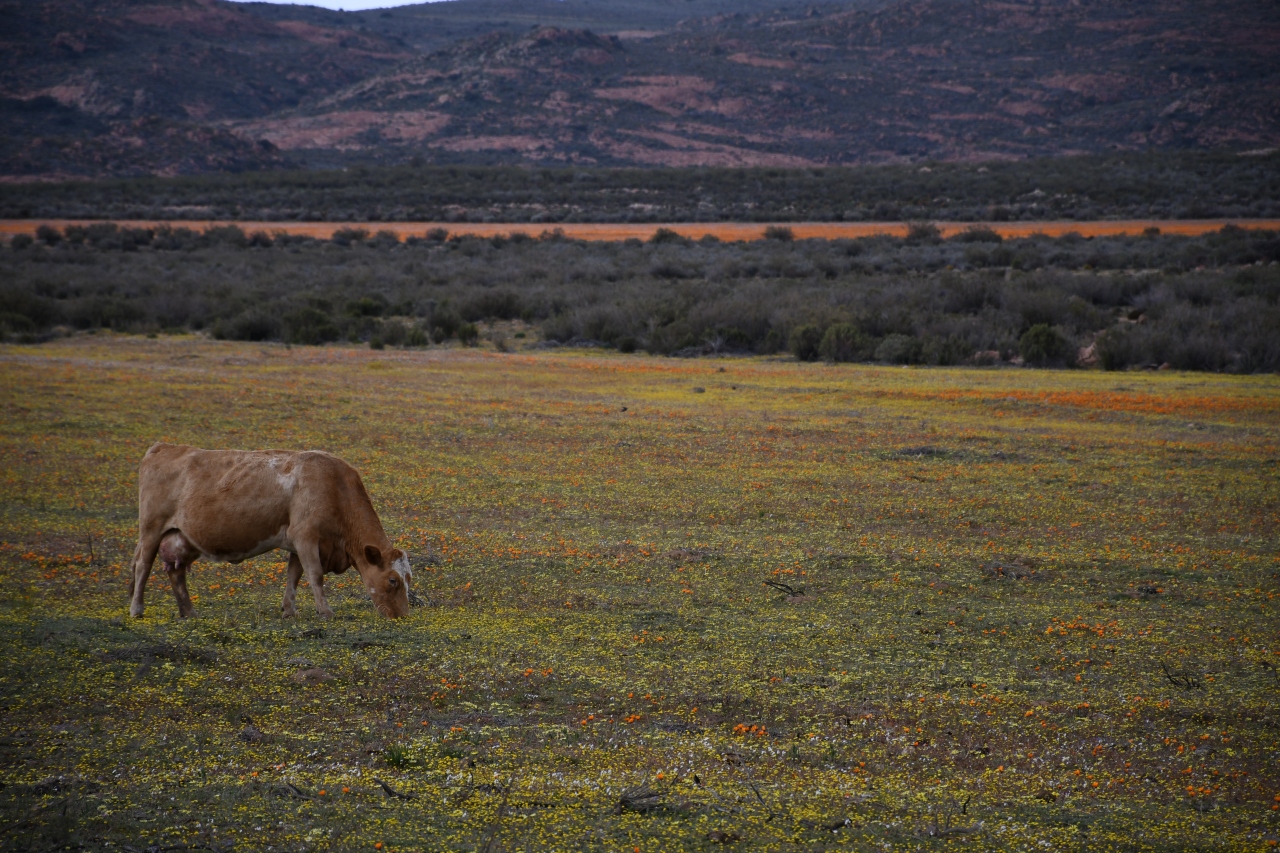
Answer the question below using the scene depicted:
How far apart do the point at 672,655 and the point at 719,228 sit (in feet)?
212

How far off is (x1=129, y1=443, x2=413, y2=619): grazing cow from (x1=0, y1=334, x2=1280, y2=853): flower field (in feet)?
1.38

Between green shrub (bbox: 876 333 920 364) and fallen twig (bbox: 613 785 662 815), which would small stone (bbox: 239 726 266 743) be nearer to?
fallen twig (bbox: 613 785 662 815)

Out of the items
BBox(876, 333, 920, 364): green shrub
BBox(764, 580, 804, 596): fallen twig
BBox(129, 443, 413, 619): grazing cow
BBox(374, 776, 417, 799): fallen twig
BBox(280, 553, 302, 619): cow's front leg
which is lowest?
BBox(876, 333, 920, 364): green shrub

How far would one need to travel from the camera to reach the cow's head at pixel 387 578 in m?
8.91

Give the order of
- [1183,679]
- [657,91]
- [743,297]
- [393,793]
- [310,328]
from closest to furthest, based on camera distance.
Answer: [393,793] < [1183,679] < [310,328] < [743,297] < [657,91]

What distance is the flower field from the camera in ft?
18.1

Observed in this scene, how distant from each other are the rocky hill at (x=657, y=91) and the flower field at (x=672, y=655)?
10494cm

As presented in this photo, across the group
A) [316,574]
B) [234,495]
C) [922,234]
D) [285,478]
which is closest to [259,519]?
[234,495]

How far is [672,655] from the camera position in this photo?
8.46 meters

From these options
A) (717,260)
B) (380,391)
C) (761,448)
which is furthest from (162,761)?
(717,260)

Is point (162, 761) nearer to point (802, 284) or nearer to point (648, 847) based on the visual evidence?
point (648, 847)

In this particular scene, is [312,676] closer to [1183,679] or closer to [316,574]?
[316,574]

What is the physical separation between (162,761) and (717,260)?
1848 inches

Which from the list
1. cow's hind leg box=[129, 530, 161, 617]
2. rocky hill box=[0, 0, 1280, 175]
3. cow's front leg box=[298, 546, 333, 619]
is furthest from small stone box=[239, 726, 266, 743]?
rocky hill box=[0, 0, 1280, 175]
